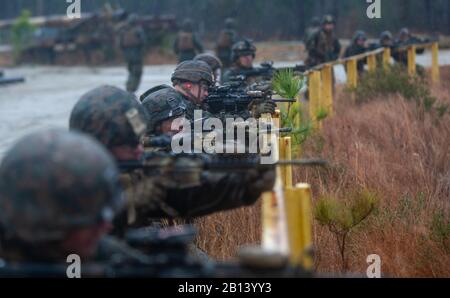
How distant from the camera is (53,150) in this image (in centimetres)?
329

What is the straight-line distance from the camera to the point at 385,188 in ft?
27.3

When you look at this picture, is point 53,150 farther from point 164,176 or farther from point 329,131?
point 329,131

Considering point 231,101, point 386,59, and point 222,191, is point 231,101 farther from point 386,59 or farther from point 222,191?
point 386,59

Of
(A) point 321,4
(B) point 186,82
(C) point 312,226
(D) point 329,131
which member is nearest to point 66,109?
(D) point 329,131

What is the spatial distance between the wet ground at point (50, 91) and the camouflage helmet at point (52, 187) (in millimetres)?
9559

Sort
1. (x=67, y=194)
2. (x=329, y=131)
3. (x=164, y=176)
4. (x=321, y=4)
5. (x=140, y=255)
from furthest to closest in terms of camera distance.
Result: 1. (x=321, y=4)
2. (x=329, y=131)
3. (x=164, y=176)
4. (x=140, y=255)
5. (x=67, y=194)

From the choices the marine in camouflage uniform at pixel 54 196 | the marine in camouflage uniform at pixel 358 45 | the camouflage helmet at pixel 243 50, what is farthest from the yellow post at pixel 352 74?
the marine in camouflage uniform at pixel 54 196

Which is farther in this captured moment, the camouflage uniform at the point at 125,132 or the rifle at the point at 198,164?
the camouflage uniform at the point at 125,132

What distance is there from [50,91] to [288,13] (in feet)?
51.5

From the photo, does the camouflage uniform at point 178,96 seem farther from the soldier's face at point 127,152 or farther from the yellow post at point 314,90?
the yellow post at point 314,90

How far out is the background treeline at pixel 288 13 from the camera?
112ft

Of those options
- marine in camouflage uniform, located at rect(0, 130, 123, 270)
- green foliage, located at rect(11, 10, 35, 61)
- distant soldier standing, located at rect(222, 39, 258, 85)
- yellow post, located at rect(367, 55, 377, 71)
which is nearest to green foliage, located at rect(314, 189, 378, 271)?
marine in camouflage uniform, located at rect(0, 130, 123, 270)
